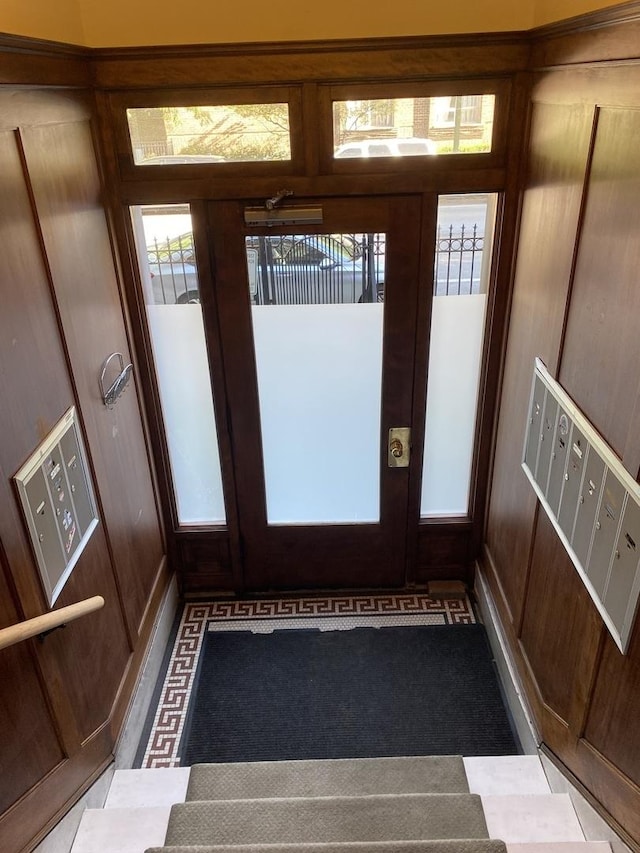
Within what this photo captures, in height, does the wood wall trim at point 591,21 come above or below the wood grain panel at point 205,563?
above

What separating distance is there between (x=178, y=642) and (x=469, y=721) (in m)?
1.38

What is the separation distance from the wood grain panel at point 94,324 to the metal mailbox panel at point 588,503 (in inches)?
62.5

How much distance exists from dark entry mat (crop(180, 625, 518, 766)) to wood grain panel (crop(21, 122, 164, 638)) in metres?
0.51

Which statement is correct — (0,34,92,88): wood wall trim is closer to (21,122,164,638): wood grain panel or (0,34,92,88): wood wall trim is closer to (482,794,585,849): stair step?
(21,122,164,638): wood grain panel

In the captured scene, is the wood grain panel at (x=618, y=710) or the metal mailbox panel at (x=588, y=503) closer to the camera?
the wood grain panel at (x=618, y=710)

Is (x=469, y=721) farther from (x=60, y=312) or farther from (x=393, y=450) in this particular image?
(x=60, y=312)

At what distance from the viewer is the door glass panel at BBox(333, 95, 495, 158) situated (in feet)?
7.93

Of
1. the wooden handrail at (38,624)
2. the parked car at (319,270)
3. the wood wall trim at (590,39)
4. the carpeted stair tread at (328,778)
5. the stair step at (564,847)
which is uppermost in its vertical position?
the wood wall trim at (590,39)

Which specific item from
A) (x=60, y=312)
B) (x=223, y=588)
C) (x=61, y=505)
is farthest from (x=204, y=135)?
(x=223, y=588)

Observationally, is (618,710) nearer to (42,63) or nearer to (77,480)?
(77,480)

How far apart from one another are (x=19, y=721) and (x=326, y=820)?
0.92m

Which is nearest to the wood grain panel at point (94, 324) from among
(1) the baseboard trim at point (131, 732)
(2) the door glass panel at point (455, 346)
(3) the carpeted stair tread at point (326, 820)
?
(1) the baseboard trim at point (131, 732)

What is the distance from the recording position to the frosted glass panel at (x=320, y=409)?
2803mm

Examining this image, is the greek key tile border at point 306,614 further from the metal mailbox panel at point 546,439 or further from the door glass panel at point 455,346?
the metal mailbox panel at point 546,439
